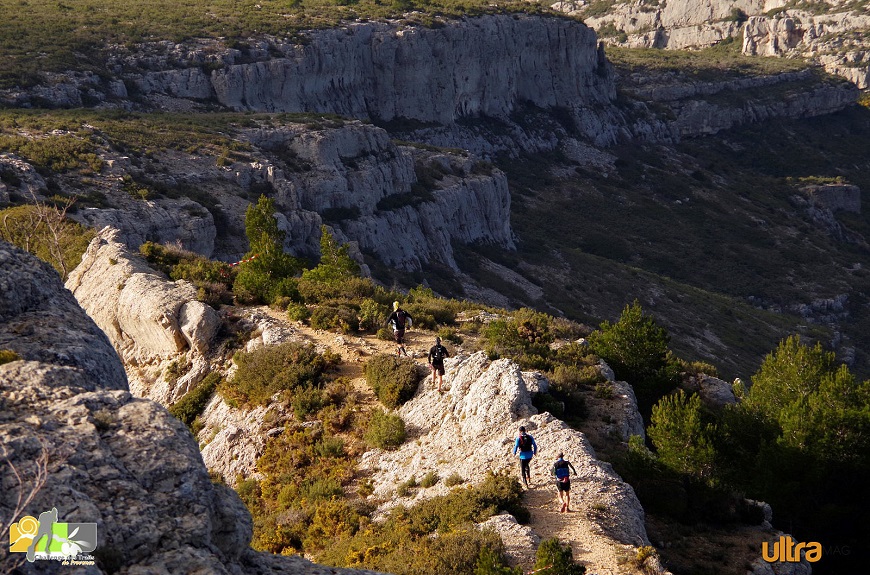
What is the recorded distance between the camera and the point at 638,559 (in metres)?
17.2

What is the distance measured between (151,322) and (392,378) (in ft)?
29.3

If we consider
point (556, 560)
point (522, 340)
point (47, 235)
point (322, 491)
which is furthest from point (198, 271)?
point (556, 560)

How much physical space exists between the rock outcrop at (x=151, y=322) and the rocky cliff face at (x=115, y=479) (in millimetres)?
13522

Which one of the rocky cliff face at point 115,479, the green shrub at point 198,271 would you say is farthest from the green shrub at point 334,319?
the rocky cliff face at point 115,479

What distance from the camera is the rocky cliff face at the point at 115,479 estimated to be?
34.3ft

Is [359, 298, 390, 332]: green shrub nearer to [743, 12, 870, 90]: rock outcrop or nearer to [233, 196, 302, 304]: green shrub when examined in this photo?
[233, 196, 302, 304]: green shrub

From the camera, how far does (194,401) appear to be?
88.0 ft

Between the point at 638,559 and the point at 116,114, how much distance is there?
6604cm

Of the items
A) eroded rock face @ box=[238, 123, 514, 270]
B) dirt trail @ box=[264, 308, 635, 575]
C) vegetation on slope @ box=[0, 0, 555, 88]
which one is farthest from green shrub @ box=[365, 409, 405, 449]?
vegetation on slope @ box=[0, 0, 555, 88]

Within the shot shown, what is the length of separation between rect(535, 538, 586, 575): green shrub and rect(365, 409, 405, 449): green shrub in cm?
731

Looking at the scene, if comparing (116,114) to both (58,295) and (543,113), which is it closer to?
(58,295)

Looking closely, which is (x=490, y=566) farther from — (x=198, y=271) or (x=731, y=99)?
(x=731, y=99)

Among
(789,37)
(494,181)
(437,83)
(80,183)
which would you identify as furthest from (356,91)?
(789,37)

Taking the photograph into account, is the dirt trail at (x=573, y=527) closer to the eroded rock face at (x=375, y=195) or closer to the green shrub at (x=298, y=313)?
the green shrub at (x=298, y=313)
